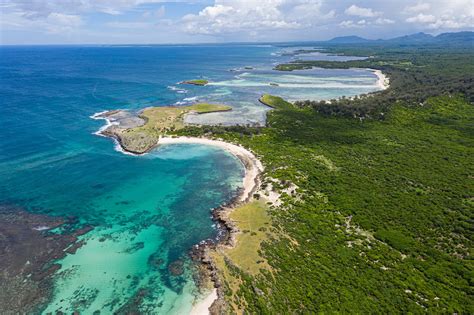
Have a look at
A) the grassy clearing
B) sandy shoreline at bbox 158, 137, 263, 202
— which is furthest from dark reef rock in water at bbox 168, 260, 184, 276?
sandy shoreline at bbox 158, 137, 263, 202

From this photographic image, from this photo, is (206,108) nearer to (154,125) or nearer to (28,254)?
(154,125)

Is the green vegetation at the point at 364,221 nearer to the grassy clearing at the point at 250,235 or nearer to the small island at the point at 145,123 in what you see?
the grassy clearing at the point at 250,235

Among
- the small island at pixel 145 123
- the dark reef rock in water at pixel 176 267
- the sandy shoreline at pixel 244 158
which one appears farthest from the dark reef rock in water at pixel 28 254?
the small island at pixel 145 123

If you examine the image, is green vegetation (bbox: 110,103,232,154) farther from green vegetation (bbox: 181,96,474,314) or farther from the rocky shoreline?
green vegetation (bbox: 181,96,474,314)

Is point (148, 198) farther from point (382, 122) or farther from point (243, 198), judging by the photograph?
point (382, 122)

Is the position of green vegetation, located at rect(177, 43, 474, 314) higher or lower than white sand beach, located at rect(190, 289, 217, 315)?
higher

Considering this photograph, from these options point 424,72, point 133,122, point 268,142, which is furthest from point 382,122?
point 424,72

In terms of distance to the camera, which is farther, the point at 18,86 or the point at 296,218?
the point at 18,86
